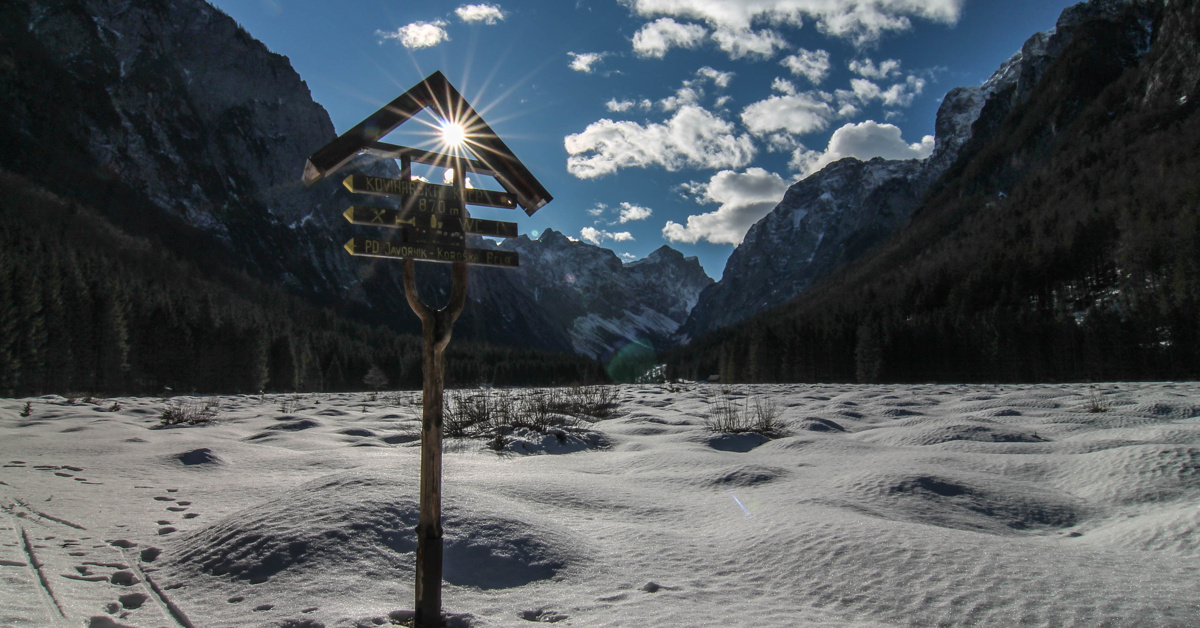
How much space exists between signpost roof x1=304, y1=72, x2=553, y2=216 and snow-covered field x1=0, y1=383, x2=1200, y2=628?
2733 mm

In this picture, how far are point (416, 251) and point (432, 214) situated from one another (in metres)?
0.29

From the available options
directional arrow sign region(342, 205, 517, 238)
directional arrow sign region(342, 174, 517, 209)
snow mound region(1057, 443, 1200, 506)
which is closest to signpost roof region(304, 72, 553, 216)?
directional arrow sign region(342, 174, 517, 209)

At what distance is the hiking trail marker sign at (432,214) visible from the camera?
3307 millimetres

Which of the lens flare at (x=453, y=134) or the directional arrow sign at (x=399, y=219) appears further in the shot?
the lens flare at (x=453, y=134)

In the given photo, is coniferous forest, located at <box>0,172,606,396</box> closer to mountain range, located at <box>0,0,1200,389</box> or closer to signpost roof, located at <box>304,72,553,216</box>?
mountain range, located at <box>0,0,1200,389</box>

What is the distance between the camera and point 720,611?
305cm

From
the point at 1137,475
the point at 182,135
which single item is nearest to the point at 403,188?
the point at 1137,475

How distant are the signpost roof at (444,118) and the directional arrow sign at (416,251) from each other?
82 cm

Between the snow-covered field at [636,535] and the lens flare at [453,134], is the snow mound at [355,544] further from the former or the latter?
the lens flare at [453,134]

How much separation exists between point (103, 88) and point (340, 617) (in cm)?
20894

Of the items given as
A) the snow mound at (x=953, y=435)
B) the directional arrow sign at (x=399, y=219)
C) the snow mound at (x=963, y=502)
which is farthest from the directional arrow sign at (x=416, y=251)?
the snow mound at (x=953, y=435)

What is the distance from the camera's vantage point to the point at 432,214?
3648 mm

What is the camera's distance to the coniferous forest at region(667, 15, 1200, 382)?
48.7 m

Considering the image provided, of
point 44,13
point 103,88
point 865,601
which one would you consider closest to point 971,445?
point 865,601
